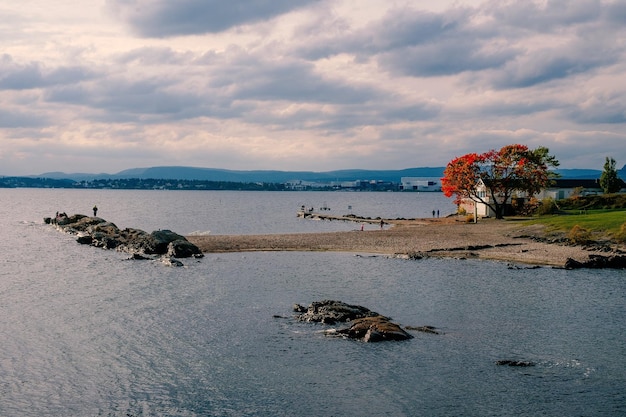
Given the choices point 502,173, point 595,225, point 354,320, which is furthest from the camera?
point 502,173

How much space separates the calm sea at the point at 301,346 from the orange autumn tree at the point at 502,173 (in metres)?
45.9

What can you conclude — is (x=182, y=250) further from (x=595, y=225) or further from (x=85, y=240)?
(x=595, y=225)

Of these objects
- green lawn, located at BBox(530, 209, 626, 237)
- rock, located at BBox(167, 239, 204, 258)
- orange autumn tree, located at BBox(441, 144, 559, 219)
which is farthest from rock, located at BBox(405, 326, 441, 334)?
orange autumn tree, located at BBox(441, 144, 559, 219)

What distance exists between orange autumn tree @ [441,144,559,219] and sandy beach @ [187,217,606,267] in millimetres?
9934

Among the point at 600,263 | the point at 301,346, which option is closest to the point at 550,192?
the point at 600,263

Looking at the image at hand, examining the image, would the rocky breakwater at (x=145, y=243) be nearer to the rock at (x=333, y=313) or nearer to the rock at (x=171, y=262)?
the rock at (x=171, y=262)

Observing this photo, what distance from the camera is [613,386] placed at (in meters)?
25.6

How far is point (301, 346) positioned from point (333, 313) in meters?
5.62

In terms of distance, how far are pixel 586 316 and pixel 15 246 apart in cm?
7342

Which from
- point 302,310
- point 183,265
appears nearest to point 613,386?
point 302,310

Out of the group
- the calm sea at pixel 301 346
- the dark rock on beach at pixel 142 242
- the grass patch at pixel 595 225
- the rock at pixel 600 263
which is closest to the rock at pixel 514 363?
the calm sea at pixel 301 346

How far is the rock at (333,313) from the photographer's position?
36.3 metres

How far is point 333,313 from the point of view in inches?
1446

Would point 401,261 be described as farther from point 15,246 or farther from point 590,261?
point 15,246
